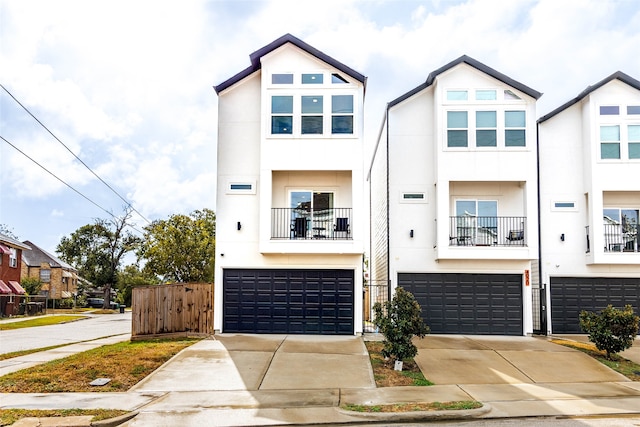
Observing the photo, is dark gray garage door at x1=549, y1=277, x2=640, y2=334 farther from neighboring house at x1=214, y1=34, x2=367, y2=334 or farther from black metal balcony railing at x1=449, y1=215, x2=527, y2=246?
neighboring house at x1=214, y1=34, x2=367, y2=334

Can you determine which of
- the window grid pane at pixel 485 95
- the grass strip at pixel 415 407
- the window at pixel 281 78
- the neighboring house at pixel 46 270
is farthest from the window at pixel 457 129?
the neighboring house at pixel 46 270

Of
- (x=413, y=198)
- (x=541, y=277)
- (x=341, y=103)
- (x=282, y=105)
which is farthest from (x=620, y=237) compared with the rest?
(x=282, y=105)

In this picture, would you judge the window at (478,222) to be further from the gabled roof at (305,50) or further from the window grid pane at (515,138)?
the gabled roof at (305,50)

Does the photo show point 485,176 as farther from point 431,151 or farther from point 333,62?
point 333,62

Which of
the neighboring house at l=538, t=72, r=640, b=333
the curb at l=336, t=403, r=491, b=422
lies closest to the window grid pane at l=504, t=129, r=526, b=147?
the neighboring house at l=538, t=72, r=640, b=333

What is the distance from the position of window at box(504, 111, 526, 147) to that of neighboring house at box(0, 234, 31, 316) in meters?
31.7

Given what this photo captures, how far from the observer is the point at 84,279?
60.6 m

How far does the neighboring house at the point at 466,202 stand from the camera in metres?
18.3

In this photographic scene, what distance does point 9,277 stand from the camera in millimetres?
38406

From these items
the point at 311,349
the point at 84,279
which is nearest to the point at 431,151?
the point at 311,349

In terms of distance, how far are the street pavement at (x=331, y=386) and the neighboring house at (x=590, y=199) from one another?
3.98 metres

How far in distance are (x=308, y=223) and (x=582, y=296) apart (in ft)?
32.3

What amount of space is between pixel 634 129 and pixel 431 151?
22.9 feet

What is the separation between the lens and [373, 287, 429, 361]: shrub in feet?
41.5
